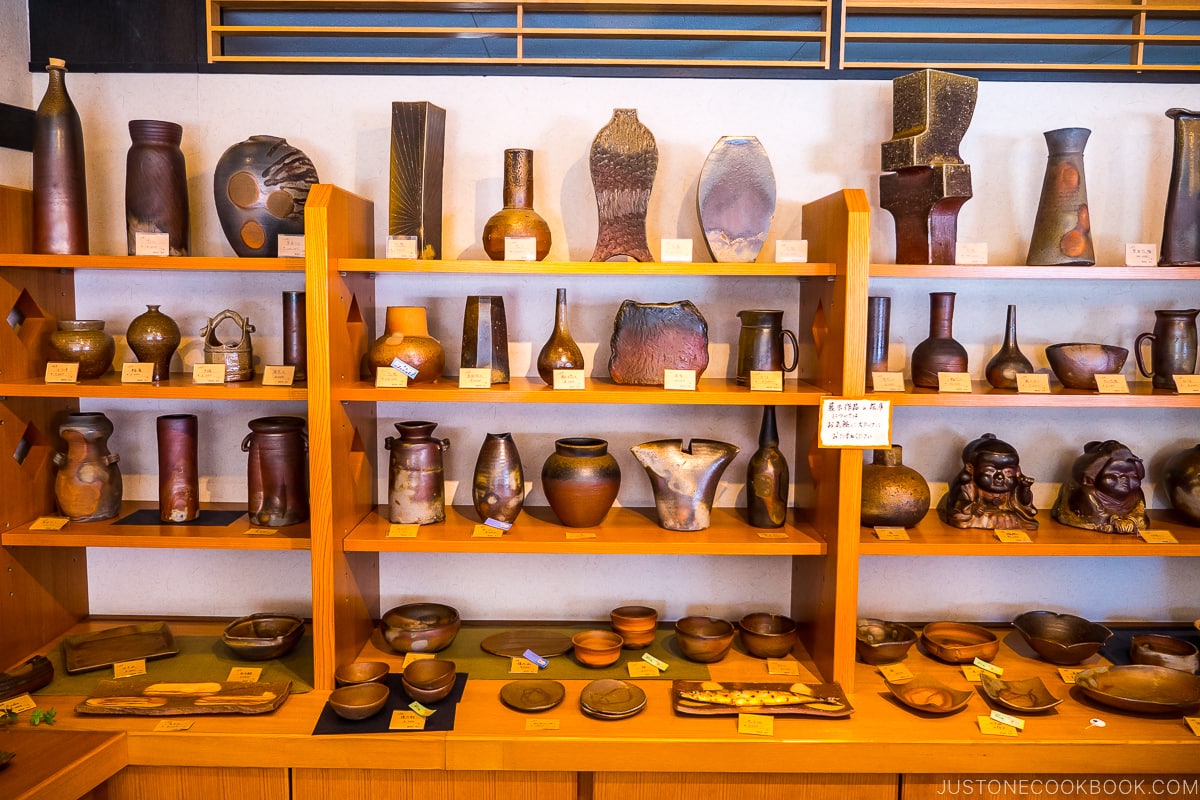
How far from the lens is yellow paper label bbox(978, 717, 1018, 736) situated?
2.09 m

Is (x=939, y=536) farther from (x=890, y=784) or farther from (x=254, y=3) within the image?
(x=254, y=3)

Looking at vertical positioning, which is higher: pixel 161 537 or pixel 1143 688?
pixel 161 537

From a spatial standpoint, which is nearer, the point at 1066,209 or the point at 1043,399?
the point at 1043,399

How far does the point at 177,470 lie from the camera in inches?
98.5

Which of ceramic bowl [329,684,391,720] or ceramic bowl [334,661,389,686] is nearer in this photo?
ceramic bowl [329,684,391,720]

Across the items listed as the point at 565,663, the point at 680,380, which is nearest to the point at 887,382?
the point at 680,380

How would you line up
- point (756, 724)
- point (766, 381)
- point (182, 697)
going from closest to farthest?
point (756, 724), point (182, 697), point (766, 381)

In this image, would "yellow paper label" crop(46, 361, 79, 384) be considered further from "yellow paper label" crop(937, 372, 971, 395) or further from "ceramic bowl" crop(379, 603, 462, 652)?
"yellow paper label" crop(937, 372, 971, 395)

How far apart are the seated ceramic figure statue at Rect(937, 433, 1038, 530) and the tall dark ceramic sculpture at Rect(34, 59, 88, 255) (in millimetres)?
2596

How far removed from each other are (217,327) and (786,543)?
6.02ft

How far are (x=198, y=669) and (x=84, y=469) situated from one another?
66 centimetres

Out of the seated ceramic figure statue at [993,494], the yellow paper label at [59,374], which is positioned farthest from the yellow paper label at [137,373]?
the seated ceramic figure statue at [993,494]

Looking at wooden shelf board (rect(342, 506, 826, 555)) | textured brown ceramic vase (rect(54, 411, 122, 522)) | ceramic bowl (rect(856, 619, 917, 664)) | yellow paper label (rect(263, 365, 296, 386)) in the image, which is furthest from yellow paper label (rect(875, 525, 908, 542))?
textured brown ceramic vase (rect(54, 411, 122, 522))

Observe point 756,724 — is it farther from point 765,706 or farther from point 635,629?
point 635,629
